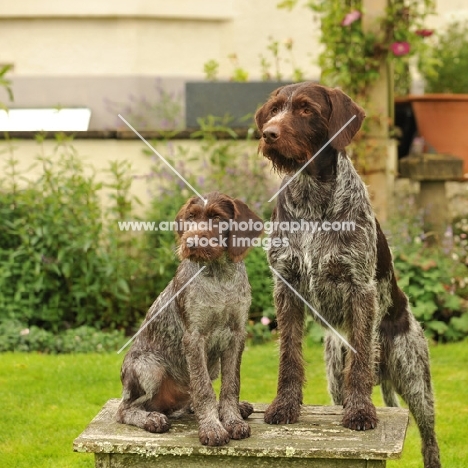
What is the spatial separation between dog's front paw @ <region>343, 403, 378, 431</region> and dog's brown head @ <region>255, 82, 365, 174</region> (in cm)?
103

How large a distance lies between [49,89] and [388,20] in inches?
136

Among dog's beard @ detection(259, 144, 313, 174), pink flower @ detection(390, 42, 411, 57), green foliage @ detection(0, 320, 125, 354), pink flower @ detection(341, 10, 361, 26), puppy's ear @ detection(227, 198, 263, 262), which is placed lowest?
green foliage @ detection(0, 320, 125, 354)

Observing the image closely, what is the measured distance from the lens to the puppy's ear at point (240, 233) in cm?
372

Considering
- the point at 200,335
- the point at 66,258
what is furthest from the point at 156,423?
the point at 66,258

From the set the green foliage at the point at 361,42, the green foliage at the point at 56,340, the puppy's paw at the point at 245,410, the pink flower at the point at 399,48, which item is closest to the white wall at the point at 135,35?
the green foliage at the point at 361,42

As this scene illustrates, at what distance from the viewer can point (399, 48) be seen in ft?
27.8

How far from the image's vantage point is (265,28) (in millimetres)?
9852

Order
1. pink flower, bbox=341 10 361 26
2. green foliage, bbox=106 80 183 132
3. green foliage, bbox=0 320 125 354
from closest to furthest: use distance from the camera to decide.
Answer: green foliage, bbox=0 320 125 354 < pink flower, bbox=341 10 361 26 < green foliage, bbox=106 80 183 132

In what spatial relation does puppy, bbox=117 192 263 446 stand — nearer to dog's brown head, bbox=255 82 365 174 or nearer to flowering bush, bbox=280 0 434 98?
dog's brown head, bbox=255 82 365 174

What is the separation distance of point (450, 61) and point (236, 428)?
735 cm

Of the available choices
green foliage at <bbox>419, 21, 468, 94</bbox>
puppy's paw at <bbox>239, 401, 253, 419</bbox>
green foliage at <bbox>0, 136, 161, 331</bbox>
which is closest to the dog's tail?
puppy's paw at <bbox>239, 401, 253, 419</bbox>

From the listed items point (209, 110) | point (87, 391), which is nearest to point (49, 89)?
point (209, 110)

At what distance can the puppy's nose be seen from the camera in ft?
12.1

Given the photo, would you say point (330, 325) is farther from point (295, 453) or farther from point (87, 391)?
point (87, 391)
